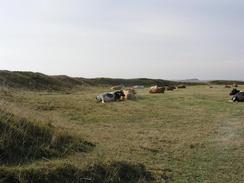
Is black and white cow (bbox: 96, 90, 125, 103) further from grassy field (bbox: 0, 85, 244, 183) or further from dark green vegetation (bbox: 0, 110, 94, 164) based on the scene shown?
dark green vegetation (bbox: 0, 110, 94, 164)

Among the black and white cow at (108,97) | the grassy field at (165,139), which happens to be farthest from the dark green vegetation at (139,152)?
the black and white cow at (108,97)

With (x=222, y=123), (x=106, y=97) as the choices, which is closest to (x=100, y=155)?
(x=222, y=123)

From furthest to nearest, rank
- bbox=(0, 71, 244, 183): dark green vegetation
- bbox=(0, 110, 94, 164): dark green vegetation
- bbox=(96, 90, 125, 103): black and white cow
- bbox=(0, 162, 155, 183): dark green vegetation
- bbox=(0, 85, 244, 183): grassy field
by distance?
bbox=(96, 90, 125, 103): black and white cow
bbox=(0, 85, 244, 183): grassy field
bbox=(0, 110, 94, 164): dark green vegetation
bbox=(0, 71, 244, 183): dark green vegetation
bbox=(0, 162, 155, 183): dark green vegetation

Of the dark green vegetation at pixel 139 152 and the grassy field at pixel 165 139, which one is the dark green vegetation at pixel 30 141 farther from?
the grassy field at pixel 165 139

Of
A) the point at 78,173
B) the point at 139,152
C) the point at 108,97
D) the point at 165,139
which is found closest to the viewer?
the point at 78,173

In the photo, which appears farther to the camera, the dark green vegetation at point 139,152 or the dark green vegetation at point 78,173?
the dark green vegetation at point 139,152

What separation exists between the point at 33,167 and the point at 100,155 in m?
2.49

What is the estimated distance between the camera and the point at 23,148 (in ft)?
32.4

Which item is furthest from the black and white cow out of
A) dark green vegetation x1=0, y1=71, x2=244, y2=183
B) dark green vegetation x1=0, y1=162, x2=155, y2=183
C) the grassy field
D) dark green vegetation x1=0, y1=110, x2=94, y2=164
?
dark green vegetation x1=0, y1=162, x2=155, y2=183

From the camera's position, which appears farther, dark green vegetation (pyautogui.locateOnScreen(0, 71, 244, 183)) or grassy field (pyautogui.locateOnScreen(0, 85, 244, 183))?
grassy field (pyautogui.locateOnScreen(0, 85, 244, 183))

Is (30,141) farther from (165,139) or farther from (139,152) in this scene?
(165,139)

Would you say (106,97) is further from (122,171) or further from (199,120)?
(122,171)

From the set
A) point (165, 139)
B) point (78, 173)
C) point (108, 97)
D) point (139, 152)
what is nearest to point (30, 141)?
point (78, 173)

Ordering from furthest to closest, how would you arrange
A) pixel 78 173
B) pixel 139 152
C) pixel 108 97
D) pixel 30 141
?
1. pixel 108 97
2. pixel 139 152
3. pixel 30 141
4. pixel 78 173
